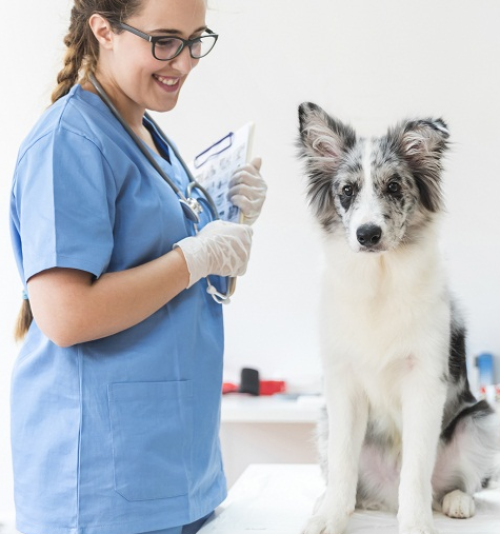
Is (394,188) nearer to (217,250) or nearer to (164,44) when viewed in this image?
(217,250)

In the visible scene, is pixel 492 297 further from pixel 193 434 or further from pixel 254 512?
pixel 193 434

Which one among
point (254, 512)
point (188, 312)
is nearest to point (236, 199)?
point (188, 312)

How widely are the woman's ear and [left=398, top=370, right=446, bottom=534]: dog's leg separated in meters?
1.00

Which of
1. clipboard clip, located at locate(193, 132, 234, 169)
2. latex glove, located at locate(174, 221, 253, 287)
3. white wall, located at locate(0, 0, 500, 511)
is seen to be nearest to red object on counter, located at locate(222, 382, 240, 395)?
white wall, located at locate(0, 0, 500, 511)

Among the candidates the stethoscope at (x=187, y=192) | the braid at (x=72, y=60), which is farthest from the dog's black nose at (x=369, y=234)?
the braid at (x=72, y=60)

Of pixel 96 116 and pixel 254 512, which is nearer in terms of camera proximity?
pixel 96 116

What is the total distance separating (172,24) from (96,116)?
26 centimetres

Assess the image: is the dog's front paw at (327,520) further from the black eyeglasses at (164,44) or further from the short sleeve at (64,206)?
the black eyeglasses at (164,44)

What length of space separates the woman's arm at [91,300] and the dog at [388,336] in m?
0.47

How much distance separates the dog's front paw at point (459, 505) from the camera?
67.7 inches

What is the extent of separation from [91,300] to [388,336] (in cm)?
68

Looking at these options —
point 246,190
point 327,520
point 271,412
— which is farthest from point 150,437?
point 271,412

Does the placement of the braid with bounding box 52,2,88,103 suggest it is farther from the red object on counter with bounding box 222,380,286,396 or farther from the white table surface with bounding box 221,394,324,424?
the red object on counter with bounding box 222,380,286,396

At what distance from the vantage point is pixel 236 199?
1.99 metres
